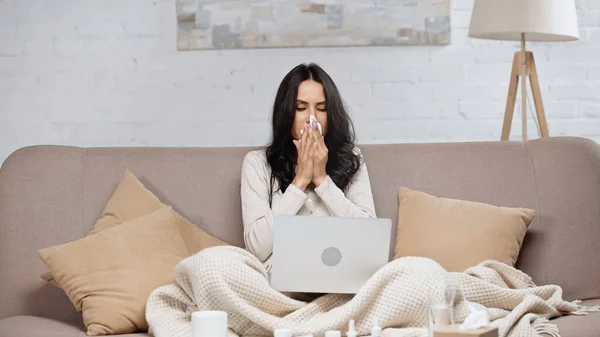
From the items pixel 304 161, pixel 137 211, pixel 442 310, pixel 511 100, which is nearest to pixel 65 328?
pixel 137 211

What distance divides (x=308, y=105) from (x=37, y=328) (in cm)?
114

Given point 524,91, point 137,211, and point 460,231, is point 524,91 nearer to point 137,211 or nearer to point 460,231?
point 460,231

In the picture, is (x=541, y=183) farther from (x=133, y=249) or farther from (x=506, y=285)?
(x=133, y=249)

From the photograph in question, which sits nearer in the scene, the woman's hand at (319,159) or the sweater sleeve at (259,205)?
the sweater sleeve at (259,205)

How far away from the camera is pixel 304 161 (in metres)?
2.86

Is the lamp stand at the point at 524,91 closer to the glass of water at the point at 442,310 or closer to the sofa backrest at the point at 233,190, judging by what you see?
the sofa backrest at the point at 233,190

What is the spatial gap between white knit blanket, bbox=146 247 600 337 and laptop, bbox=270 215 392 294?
0.05 meters

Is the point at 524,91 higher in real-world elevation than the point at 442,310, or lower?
higher

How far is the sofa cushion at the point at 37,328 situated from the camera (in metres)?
2.28

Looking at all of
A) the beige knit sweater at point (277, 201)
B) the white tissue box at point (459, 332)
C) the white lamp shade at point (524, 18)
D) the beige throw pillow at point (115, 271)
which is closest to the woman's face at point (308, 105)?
the beige knit sweater at point (277, 201)

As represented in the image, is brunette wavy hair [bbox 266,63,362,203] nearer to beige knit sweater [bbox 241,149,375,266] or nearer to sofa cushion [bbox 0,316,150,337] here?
beige knit sweater [bbox 241,149,375,266]

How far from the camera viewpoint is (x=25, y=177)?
279cm

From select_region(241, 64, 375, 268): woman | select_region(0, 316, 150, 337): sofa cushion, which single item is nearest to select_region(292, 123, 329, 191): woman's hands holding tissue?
select_region(241, 64, 375, 268): woman

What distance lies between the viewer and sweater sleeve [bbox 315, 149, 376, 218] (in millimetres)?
2785
